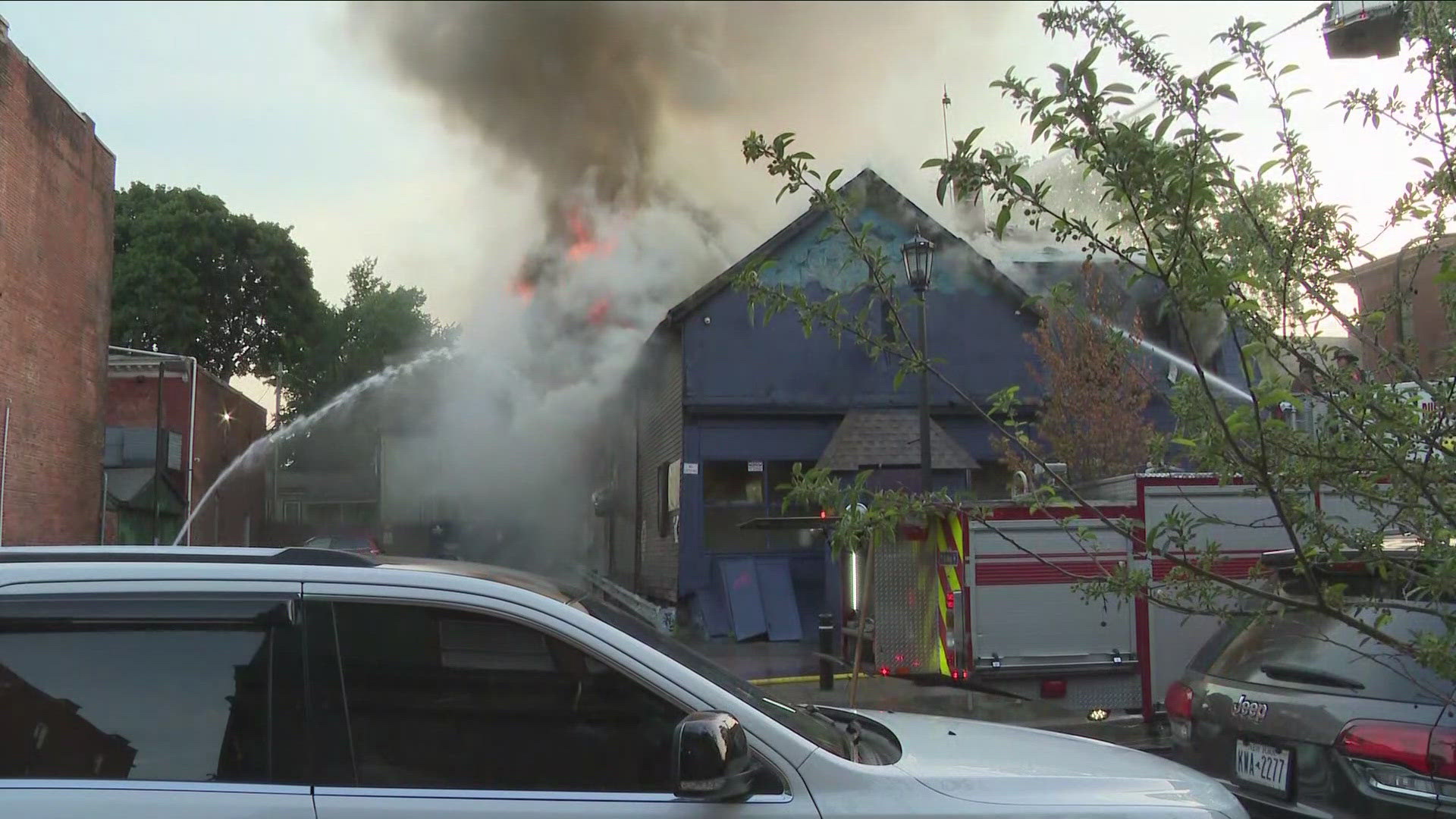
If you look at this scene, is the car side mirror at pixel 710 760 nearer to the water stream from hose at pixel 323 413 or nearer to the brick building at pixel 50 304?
the brick building at pixel 50 304

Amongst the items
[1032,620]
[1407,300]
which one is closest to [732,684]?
[1407,300]

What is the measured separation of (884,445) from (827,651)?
260 inches

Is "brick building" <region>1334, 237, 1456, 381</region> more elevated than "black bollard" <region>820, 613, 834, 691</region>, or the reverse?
"brick building" <region>1334, 237, 1456, 381</region>

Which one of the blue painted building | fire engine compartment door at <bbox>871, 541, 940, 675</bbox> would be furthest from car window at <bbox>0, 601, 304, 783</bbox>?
the blue painted building

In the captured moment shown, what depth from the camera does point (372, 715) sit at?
2.50m

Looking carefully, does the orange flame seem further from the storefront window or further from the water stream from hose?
the storefront window

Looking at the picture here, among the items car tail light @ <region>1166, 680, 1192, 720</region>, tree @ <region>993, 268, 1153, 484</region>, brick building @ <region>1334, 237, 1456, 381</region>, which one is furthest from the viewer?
tree @ <region>993, 268, 1153, 484</region>

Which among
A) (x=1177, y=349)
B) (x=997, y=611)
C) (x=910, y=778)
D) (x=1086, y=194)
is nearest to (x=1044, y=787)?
(x=910, y=778)

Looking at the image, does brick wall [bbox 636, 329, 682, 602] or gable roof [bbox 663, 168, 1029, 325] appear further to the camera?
brick wall [bbox 636, 329, 682, 602]

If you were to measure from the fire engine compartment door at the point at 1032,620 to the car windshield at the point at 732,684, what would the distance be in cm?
583

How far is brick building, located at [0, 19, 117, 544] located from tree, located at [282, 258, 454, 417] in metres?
21.8

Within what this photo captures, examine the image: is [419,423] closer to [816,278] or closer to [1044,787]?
[816,278]

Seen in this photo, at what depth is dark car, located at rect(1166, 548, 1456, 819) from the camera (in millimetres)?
3619

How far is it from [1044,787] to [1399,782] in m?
1.83
